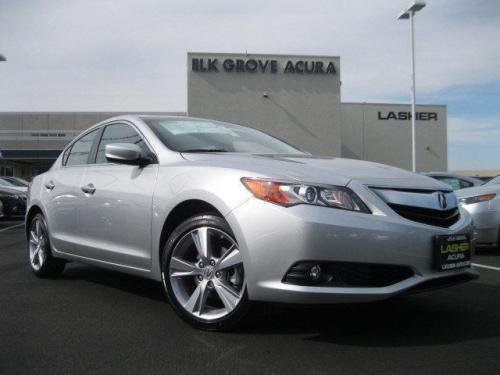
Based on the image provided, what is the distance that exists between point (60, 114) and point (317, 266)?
37820 millimetres

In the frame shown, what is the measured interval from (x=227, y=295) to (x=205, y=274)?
0.24 metres

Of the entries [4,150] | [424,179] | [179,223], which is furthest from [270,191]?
[4,150]

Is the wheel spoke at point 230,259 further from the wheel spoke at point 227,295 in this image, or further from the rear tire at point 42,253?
the rear tire at point 42,253

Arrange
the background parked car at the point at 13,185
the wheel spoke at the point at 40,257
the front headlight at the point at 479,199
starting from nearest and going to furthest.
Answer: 1. the wheel spoke at the point at 40,257
2. the front headlight at the point at 479,199
3. the background parked car at the point at 13,185

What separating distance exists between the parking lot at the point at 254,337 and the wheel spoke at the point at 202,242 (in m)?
0.49

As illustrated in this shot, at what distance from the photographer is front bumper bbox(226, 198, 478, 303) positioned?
3.05 meters

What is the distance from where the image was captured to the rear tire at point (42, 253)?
17.9 feet

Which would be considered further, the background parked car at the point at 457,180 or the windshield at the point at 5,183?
the windshield at the point at 5,183

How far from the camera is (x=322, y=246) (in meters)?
3.05

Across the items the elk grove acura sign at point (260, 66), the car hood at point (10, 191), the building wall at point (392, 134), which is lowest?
the car hood at point (10, 191)

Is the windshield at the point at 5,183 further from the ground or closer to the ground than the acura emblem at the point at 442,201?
further from the ground

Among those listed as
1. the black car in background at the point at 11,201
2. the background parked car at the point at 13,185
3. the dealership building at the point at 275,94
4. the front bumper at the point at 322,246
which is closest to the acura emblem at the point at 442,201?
the front bumper at the point at 322,246

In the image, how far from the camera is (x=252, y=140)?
4.74 m

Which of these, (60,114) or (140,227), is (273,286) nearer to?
(140,227)
